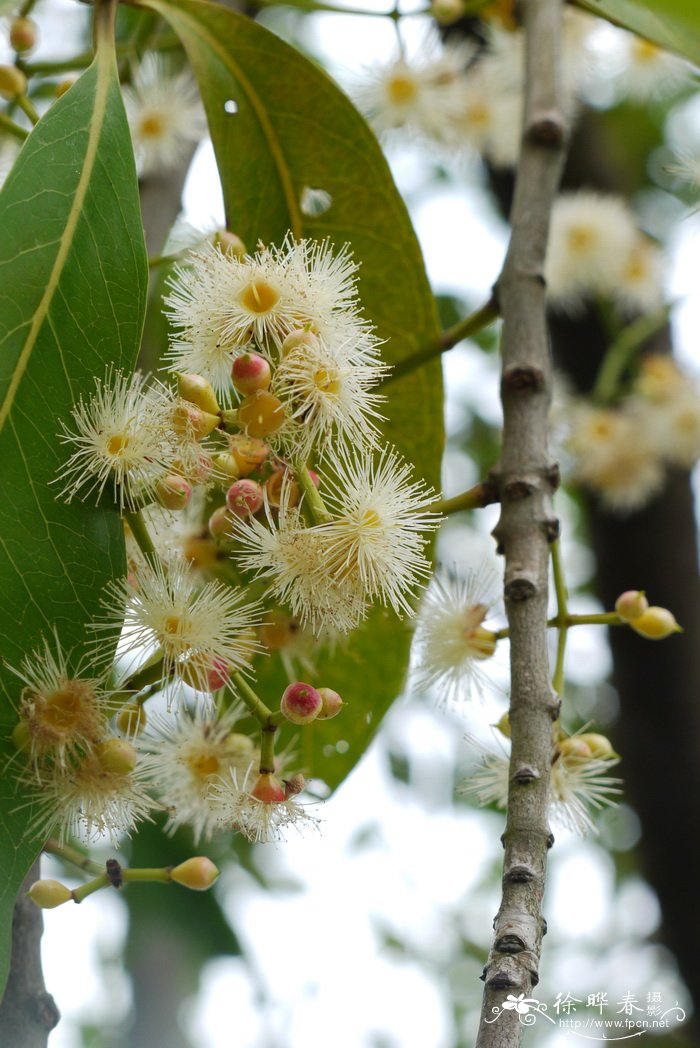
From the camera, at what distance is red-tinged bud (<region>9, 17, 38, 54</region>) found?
1.27 metres

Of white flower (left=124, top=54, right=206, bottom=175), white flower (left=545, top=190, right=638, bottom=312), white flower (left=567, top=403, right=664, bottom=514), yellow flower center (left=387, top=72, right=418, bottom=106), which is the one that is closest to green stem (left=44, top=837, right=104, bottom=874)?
white flower (left=124, top=54, right=206, bottom=175)

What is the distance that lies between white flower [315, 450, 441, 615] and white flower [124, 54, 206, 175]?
0.82m

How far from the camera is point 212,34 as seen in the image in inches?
46.8

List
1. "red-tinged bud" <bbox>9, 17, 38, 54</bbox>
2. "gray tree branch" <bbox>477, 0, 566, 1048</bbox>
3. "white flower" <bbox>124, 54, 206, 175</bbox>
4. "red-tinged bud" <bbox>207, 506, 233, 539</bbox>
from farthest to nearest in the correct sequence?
"white flower" <bbox>124, 54, 206, 175</bbox> → "red-tinged bud" <bbox>9, 17, 38, 54</bbox> → "red-tinged bud" <bbox>207, 506, 233, 539</bbox> → "gray tree branch" <bbox>477, 0, 566, 1048</bbox>

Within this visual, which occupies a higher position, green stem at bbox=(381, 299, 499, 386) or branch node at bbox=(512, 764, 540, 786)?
green stem at bbox=(381, 299, 499, 386)

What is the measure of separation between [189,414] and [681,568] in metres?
1.58

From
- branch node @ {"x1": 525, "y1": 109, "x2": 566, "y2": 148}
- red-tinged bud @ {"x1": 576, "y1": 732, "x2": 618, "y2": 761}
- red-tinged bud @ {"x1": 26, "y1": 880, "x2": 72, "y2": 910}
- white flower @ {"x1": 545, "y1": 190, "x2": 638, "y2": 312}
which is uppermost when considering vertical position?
white flower @ {"x1": 545, "y1": 190, "x2": 638, "y2": 312}

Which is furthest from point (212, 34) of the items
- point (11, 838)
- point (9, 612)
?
point (11, 838)

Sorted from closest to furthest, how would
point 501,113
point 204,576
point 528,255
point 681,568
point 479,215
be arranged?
point 204,576 < point 528,255 < point 501,113 < point 681,568 < point 479,215

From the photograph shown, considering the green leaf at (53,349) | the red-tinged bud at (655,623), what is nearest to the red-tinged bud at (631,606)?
the red-tinged bud at (655,623)

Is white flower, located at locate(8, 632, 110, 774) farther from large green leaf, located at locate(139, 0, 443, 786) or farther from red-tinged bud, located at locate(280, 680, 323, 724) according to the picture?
large green leaf, located at locate(139, 0, 443, 786)

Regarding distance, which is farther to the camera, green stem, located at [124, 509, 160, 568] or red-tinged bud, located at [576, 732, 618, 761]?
red-tinged bud, located at [576, 732, 618, 761]

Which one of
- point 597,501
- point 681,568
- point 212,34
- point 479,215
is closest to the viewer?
point 212,34

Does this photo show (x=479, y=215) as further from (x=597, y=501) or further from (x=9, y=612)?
(x=9, y=612)
